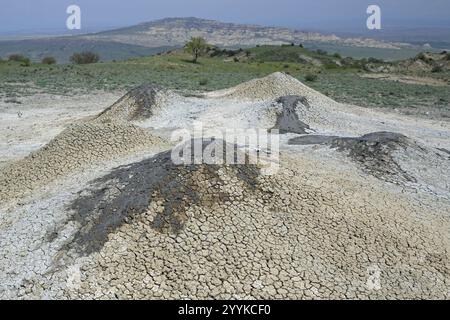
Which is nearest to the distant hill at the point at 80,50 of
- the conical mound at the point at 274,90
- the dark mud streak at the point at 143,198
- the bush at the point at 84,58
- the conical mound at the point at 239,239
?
the bush at the point at 84,58

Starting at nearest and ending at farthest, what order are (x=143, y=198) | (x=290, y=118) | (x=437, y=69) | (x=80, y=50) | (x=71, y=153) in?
(x=143, y=198) < (x=71, y=153) < (x=290, y=118) < (x=437, y=69) < (x=80, y=50)

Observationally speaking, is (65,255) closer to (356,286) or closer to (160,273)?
(160,273)

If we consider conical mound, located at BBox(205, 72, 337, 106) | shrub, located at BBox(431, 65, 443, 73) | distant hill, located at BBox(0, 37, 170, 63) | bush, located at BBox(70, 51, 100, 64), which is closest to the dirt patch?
conical mound, located at BBox(205, 72, 337, 106)

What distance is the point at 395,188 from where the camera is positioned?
927 cm

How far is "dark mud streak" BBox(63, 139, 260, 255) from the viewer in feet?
21.8

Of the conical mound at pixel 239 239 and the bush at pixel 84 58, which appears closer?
the conical mound at pixel 239 239

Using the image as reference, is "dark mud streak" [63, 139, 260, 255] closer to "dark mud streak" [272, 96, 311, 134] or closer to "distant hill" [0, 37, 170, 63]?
"dark mud streak" [272, 96, 311, 134]

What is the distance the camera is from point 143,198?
274 inches

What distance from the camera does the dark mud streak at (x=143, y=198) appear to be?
6.64 metres

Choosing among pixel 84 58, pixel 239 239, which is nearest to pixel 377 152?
pixel 239 239

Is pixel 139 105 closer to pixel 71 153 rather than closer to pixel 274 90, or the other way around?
pixel 274 90

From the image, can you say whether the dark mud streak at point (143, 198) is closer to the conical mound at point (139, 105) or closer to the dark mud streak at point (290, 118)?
the dark mud streak at point (290, 118)

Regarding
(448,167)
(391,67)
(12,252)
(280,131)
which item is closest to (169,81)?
(280,131)

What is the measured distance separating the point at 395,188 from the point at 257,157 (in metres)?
3.17
